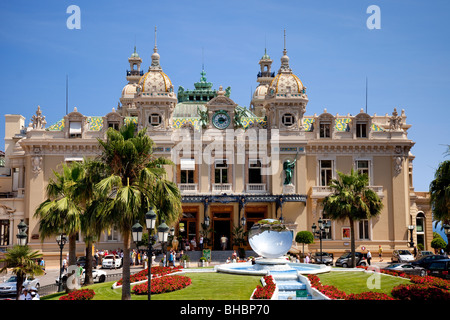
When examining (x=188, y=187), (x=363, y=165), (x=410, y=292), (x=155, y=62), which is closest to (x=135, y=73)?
(x=155, y=62)

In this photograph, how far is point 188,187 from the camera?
55812 mm

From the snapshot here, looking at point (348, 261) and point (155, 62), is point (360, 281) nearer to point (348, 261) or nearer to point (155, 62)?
point (348, 261)

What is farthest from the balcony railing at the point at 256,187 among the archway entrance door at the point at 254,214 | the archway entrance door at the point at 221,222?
the archway entrance door at the point at 221,222

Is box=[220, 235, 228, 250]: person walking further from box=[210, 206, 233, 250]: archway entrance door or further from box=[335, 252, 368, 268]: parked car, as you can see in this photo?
box=[335, 252, 368, 268]: parked car

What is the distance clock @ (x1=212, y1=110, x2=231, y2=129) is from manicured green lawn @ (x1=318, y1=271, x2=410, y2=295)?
26419mm

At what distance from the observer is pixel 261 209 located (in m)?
56.9

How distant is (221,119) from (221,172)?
5.28 metres

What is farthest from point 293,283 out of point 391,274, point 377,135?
point 377,135

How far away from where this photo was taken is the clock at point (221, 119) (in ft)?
185

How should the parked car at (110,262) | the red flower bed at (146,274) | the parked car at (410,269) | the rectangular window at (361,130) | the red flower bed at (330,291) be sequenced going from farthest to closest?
1. the rectangular window at (361,130)
2. the parked car at (110,262)
3. the parked car at (410,269)
4. the red flower bed at (146,274)
5. the red flower bed at (330,291)

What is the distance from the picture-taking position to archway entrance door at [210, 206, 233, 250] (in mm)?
56875

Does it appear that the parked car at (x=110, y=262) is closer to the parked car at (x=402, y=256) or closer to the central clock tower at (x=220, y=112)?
the central clock tower at (x=220, y=112)

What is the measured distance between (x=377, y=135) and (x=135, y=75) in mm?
35228

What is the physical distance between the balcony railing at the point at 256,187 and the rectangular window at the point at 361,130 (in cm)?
1109
